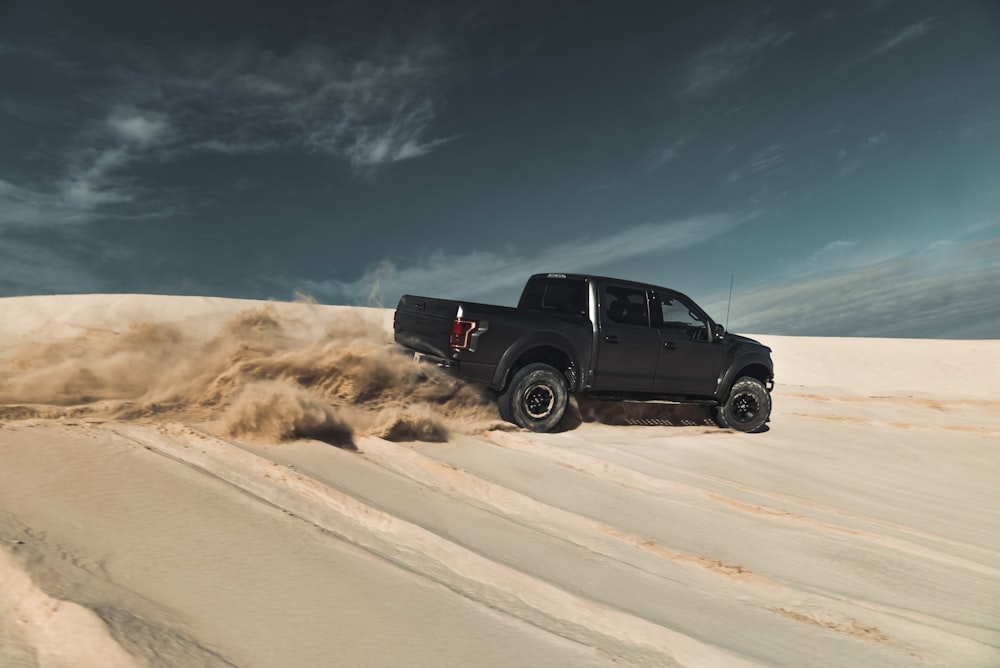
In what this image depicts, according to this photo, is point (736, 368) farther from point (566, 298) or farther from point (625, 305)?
point (566, 298)

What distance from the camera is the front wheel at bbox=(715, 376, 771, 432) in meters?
8.85

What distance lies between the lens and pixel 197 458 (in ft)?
13.7

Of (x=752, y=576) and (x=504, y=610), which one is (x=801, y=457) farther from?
(x=504, y=610)

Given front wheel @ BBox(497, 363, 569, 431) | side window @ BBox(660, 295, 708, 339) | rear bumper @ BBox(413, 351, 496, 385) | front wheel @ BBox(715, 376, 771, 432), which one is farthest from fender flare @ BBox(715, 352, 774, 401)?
rear bumper @ BBox(413, 351, 496, 385)

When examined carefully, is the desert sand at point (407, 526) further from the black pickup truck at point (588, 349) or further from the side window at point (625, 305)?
the side window at point (625, 305)

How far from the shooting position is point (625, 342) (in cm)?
770

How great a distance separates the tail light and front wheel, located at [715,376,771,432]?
4.38m

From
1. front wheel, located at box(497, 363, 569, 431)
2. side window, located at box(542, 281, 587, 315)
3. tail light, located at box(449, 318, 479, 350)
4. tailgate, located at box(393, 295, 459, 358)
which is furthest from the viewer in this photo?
side window, located at box(542, 281, 587, 315)

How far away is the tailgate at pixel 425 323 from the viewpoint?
6770mm

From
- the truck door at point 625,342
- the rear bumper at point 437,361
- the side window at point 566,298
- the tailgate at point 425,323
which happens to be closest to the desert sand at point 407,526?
the rear bumper at point 437,361

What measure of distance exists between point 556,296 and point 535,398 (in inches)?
62.1

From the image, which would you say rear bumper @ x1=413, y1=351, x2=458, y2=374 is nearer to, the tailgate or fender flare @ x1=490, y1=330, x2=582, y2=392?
the tailgate

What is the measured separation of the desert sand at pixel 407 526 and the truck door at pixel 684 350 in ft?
2.52

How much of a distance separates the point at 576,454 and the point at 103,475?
155 inches
